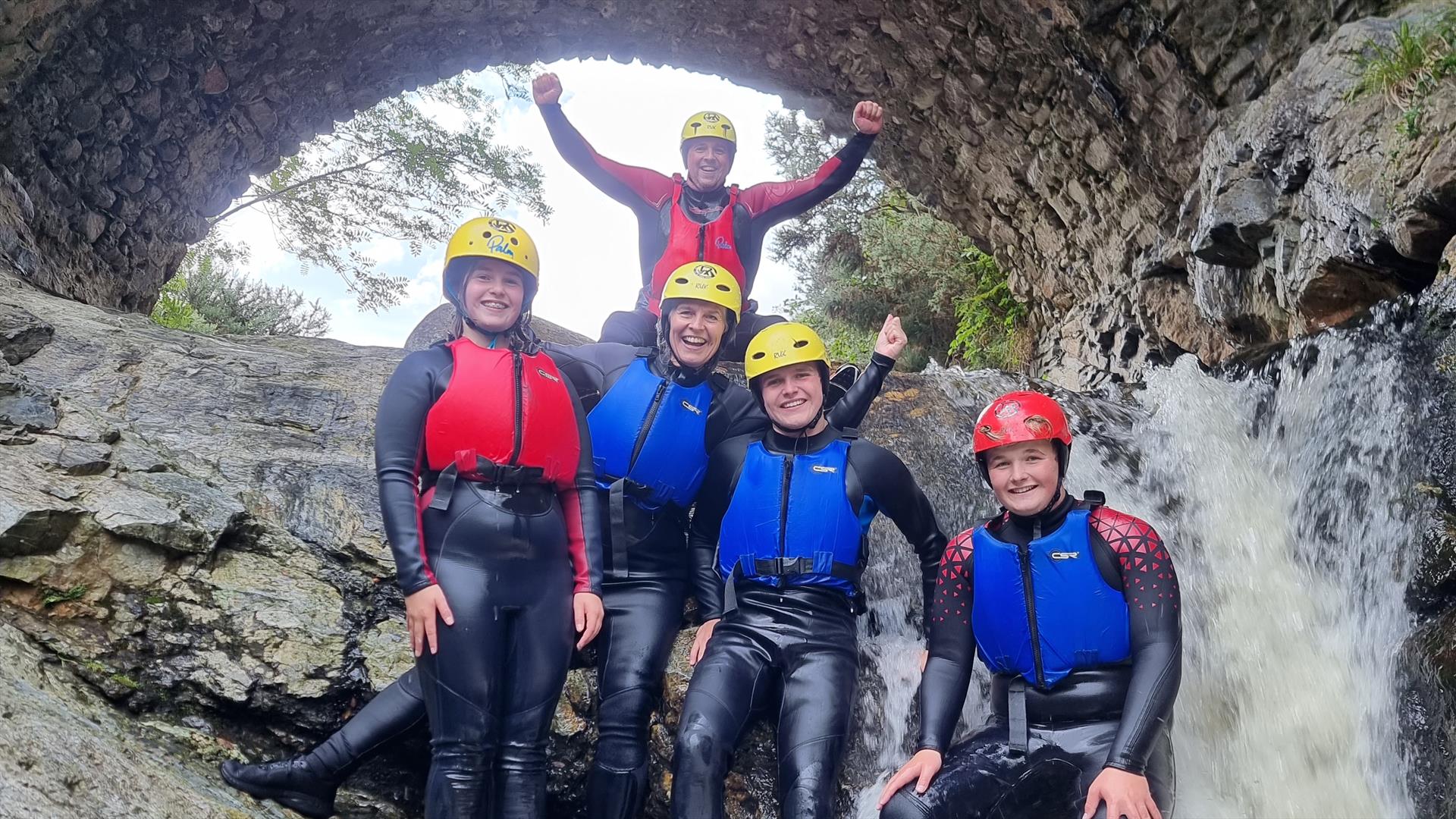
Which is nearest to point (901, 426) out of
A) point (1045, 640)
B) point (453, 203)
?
point (1045, 640)

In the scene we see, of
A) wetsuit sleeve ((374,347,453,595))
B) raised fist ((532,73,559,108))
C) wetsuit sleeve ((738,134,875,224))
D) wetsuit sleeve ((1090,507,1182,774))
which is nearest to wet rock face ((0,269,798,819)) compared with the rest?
wetsuit sleeve ((374,347,453,595))

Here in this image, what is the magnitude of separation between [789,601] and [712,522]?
56 cm

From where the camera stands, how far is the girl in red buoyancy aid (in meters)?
3.15

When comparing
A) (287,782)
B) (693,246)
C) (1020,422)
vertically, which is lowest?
(287,782)

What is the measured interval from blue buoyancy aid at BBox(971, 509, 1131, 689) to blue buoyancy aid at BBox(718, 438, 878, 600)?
59 centimetres

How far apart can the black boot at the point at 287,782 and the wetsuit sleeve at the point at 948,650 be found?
7.44 ft

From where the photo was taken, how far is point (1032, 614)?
3361 mm

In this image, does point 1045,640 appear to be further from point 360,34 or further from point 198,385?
point 360,34

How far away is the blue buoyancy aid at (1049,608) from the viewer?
3293 mm

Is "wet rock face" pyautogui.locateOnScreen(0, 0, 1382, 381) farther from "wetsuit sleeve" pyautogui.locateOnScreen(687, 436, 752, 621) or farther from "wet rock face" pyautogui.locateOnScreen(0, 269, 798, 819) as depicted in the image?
"wetsuit sleeve" pyautogui.locateOnScreen(687, 436, 752, 621)

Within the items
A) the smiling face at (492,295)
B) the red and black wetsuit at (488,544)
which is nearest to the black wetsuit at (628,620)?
the red and black wetsuit at (488,544)

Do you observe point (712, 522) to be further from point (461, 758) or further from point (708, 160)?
point (708, 160)

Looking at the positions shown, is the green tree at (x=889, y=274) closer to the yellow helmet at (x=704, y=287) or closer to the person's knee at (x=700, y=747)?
the yellow helmet at (x=704, y=287)

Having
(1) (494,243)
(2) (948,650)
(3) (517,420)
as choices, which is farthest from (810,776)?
(1) (494,243)
